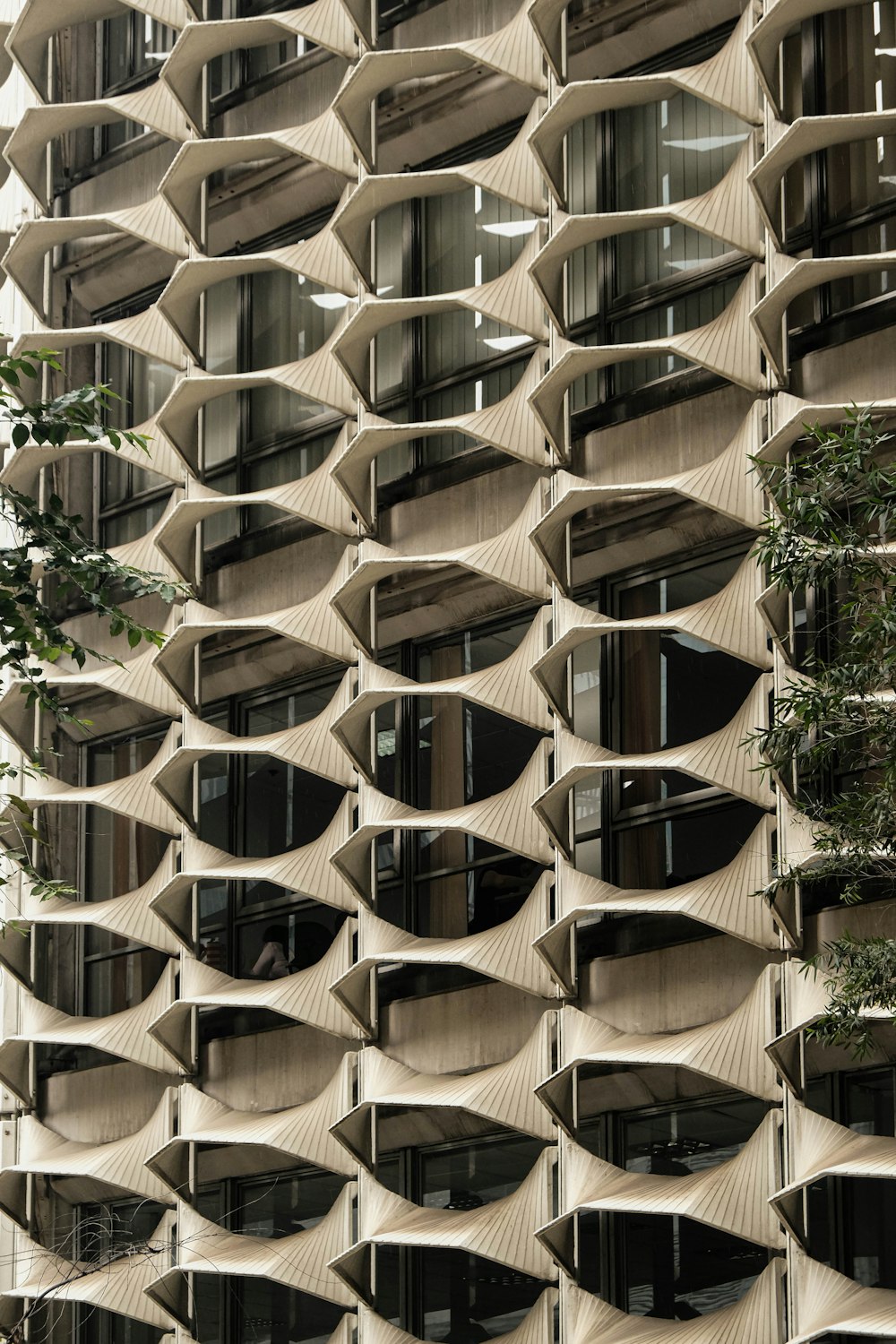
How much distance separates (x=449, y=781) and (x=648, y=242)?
548 centimetres

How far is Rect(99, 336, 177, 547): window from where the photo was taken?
2320cm

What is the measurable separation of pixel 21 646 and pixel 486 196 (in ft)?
27.9

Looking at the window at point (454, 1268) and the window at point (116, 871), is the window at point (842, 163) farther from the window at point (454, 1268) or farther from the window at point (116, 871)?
the window at point (116, 871)

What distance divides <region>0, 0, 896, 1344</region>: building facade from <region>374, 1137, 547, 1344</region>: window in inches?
1.8

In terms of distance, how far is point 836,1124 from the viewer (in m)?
15.4

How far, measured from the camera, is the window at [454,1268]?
60.5ft

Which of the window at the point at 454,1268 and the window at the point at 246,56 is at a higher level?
the window at the point at 246,56

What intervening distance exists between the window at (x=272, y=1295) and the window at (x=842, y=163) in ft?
31.4

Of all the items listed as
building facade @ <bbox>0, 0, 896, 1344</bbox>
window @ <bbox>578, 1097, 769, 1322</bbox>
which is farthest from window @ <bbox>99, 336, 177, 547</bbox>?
window @ <bbox>578, 1097, 769, 1322</bbox>

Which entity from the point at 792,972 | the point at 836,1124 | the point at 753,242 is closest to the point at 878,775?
the point at 792,972

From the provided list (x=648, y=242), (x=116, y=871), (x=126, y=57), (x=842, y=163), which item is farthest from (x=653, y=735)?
(x=126, y=57)

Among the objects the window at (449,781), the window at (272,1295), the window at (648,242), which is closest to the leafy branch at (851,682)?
the window at (648,242)

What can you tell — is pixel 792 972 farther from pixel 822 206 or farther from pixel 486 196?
pixel 486 196

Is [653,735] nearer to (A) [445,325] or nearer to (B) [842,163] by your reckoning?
(A) [445,325]
